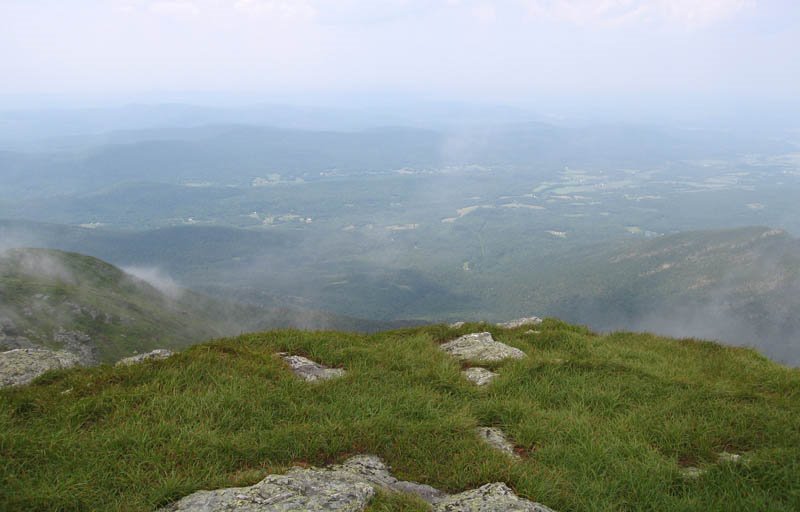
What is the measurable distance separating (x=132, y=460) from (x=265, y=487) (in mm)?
2217

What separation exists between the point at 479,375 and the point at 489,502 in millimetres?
5173

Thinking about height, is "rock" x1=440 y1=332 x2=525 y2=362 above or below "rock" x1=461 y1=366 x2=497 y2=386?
below

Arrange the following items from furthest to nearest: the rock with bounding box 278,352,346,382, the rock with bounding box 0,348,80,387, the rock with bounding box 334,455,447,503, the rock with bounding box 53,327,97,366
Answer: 1. the rock with bounding box 53,327,97,366
2. the rock with bounding box 0,348,80,387
3. the rock with bounding box 278,352,346,382
4. the rock with bounding box 334,455,447,503

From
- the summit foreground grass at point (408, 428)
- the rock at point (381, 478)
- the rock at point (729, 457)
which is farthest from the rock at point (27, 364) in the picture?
the rock at point (729, 457)

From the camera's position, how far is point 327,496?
19.7 ft

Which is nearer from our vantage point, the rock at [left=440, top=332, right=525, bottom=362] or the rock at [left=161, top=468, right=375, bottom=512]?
the rock at [left=161, top=468, right=375, bottom=512]

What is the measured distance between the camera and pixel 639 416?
357 inches

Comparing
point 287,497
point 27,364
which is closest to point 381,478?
point 287,497

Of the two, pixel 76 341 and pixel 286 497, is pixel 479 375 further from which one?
pixel 76 341

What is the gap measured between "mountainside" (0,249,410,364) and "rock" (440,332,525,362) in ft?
184

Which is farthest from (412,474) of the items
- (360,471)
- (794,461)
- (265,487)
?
(794,461)

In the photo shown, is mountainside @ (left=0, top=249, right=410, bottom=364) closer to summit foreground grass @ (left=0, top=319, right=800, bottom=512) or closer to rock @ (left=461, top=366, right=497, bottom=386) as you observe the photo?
rock @ (left=461, top=366, right=497, bottom=386)

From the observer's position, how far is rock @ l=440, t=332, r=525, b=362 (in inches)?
497

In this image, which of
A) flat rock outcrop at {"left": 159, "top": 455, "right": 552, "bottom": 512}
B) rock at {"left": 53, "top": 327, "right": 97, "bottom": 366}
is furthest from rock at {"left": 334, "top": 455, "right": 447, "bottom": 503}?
rock at {"left": 53, "top": 327, "right": 97, "bottom": 366}
